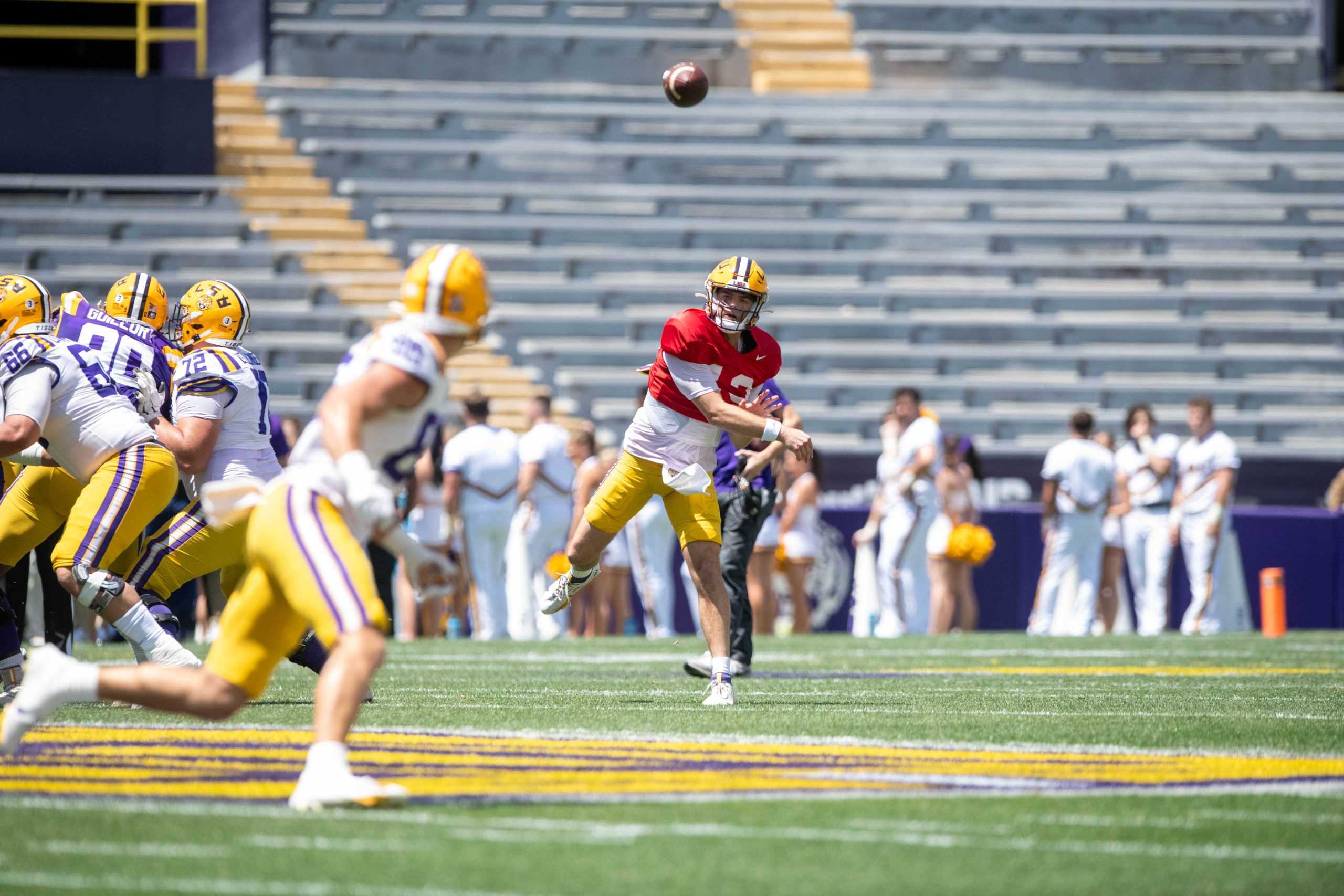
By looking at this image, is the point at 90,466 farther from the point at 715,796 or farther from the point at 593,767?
the point at 715,796

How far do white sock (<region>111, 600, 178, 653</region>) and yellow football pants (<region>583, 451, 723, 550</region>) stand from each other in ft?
6.08

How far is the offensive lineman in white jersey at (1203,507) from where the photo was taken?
1652 cm

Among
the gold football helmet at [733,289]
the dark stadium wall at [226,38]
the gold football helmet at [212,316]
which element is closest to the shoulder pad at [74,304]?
the gold football helmet at [212,316]

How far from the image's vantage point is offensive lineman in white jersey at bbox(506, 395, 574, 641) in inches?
627

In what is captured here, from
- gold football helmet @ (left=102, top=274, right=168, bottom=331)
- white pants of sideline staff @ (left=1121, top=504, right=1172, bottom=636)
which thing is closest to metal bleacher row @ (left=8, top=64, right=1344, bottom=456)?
white pants of sideline staff @ (left=1121, top=504, right=1172, bottom=636)

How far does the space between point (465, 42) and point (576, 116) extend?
1710 mm

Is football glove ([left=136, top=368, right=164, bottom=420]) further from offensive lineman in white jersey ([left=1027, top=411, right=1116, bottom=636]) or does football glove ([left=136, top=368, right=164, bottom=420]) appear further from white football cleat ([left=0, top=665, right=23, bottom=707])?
offensive lineman in white jersey ([left=1027, top=411, right=1116, bottom=636])

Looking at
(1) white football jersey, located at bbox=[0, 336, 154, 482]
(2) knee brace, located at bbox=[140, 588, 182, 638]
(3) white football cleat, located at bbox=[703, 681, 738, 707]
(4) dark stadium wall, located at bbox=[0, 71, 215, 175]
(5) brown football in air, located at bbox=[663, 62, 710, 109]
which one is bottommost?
(3) white football cleat, located at bbox=[703, 681, 738, 707]

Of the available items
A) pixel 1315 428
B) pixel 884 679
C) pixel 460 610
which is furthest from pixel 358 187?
pixel 884 679

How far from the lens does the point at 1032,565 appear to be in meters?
17.3

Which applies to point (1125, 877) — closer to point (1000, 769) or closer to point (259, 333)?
point (1000, 769)

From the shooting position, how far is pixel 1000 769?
18.4ft

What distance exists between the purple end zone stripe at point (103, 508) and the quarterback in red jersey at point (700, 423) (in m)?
1.95

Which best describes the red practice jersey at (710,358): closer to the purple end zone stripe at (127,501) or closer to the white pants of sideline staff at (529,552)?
the purple end zone stripe at (127,501)
